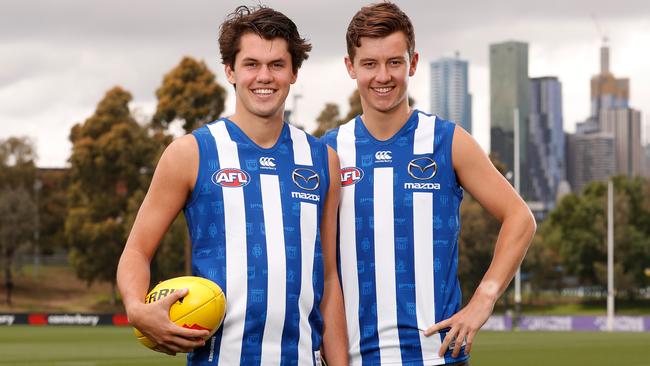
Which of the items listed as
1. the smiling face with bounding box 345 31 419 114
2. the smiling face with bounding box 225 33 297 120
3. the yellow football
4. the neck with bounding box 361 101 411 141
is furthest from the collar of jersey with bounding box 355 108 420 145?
the yellow football

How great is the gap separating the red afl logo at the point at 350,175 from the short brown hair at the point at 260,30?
0.58 metres

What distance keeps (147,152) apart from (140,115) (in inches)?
81.8

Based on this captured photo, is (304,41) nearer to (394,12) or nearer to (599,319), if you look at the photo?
(394,12)

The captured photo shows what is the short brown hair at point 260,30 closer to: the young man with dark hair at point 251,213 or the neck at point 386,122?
the young man with dark hair at point 251,213

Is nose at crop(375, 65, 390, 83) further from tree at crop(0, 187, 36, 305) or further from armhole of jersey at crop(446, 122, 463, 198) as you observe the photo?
tree at crop(0, 187, 36, 305)

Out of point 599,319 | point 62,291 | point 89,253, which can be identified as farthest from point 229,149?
point 62,291

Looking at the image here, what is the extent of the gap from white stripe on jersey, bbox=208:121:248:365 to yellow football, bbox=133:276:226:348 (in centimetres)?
11

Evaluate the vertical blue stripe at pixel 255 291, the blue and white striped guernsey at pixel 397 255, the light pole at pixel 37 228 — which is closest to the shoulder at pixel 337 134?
the blue and white striped guernsey at pixel 397 255

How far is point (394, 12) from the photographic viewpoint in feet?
16.8

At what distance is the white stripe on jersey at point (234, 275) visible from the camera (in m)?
4.56

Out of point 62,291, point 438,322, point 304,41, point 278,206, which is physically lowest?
point 62,291

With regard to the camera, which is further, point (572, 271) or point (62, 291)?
point (572, 271)

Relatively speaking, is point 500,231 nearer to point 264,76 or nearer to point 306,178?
point 306,178

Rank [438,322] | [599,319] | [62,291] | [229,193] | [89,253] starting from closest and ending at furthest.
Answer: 1. [229,193]
2. [438,322]
3. [599,319]
4. [89,253]
5. [62,291]
